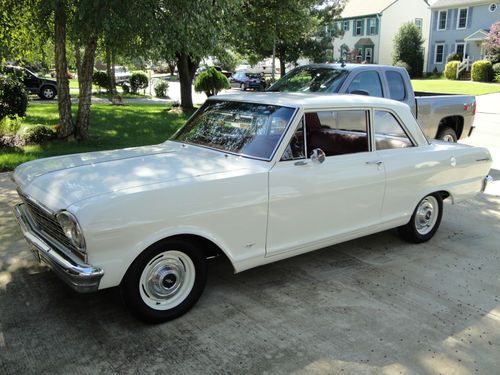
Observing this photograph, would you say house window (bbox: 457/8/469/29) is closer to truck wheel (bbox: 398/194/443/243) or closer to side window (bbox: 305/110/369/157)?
truck wheel (bbox: 398/194/443/243)

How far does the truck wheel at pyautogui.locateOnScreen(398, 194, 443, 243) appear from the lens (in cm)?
538

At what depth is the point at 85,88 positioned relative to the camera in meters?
10.3

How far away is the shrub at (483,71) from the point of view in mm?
37469

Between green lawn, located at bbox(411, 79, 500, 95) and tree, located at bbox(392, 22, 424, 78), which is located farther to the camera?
tree, located at bbox(392, 22, 424, 78)

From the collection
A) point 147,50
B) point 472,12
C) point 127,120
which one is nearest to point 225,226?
point 147,50

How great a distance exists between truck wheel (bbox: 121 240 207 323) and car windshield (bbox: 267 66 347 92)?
191 inches

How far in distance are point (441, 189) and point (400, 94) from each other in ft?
11.6

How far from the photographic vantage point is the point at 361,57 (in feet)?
174

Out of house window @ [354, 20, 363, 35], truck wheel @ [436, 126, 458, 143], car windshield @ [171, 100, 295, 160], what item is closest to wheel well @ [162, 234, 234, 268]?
car windshield @ [171, 100, 295, 160]

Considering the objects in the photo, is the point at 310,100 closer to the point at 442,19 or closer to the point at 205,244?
the point at 205,244

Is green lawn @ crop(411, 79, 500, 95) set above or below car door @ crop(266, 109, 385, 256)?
above

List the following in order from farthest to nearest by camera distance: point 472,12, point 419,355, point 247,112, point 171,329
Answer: point 472,12 → point 247,112 → point 171,329 → point 419,355

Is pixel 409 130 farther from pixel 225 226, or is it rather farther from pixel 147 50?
pixel 147 50

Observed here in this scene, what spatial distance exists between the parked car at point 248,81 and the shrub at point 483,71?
16707 millimetres
